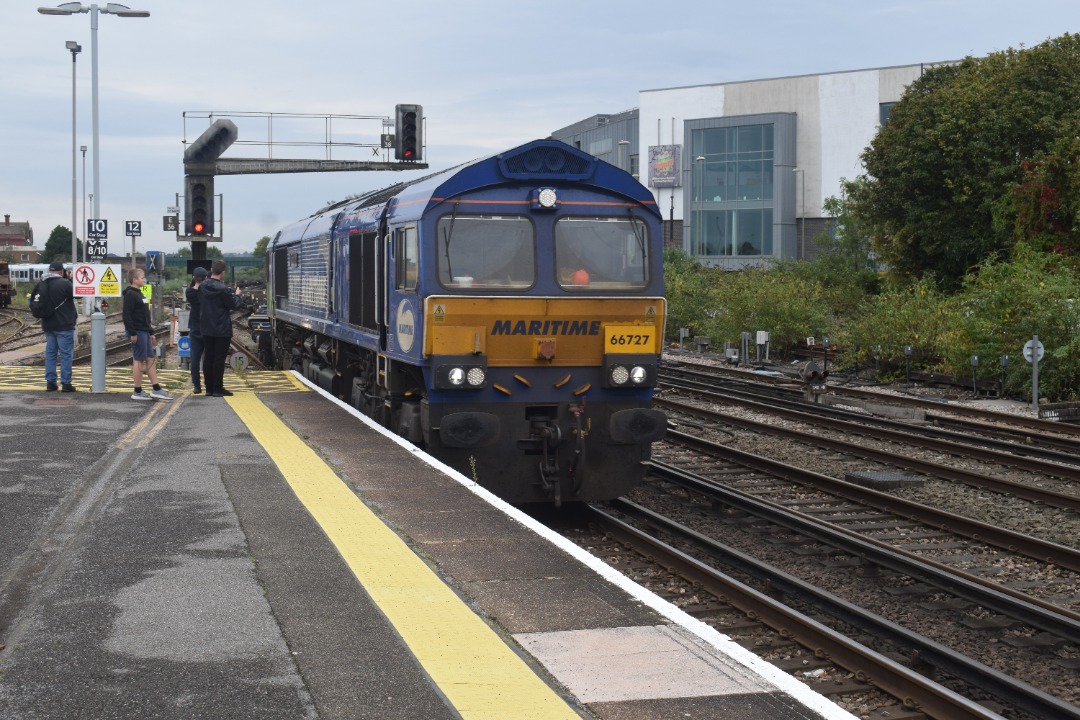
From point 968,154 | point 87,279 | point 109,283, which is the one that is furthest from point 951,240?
point 87,279

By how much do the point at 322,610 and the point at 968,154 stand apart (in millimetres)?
34694

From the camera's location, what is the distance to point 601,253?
1116 cm

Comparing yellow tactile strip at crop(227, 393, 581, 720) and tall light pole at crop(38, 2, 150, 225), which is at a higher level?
tall light pole at crop(38, 2, 150, 225)

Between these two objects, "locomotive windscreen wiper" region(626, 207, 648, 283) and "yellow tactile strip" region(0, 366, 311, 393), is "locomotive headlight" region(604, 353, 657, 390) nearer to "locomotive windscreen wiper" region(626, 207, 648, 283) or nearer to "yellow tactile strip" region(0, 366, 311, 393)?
"locomotive windscreen wiper" region(626, 207, 648, 283)

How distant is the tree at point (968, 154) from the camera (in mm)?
35375

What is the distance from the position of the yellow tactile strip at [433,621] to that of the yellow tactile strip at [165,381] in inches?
354

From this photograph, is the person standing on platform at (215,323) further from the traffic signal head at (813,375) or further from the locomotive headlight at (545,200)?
the traffic signal head at (813,375)

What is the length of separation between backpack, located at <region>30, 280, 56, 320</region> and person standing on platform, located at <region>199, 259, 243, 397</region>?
2110 millimetres

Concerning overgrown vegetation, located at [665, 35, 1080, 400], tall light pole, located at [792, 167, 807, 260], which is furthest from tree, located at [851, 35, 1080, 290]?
tall light pole, located at [792, 167, 807, 260]

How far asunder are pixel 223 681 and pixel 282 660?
34 cm

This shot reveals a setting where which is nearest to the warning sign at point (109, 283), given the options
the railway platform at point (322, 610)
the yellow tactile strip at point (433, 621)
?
the railway platform at point (322, 610)

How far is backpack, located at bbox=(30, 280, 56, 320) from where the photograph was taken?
1625cm

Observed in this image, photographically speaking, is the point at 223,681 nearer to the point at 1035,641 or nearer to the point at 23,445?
the point at 1035,641

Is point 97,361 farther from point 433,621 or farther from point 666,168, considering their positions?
point 666,168
